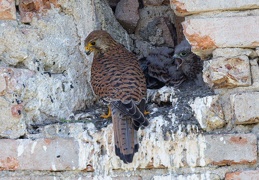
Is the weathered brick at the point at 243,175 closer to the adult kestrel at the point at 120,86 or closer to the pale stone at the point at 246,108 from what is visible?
the pale stone at the point at 246,108

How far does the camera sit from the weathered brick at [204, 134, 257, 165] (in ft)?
8.70

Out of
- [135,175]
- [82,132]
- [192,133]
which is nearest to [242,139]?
[192,133]

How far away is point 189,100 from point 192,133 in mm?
201

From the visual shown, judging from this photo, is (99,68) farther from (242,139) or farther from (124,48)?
(242,139)

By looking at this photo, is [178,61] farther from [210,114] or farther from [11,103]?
[11,103]

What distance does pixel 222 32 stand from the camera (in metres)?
2.69

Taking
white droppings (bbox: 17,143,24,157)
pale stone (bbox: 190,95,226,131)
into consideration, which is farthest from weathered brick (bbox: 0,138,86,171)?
pale stone (bbox: 190,95,226,131)

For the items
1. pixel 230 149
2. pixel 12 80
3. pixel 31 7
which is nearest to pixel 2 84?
pixel 12 80

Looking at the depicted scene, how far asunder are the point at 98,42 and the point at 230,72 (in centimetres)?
90

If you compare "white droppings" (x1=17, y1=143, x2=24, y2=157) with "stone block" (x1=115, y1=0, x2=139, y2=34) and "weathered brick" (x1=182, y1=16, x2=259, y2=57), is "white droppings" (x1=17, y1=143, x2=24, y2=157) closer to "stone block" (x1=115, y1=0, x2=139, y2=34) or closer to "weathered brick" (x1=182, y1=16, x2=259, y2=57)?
"weathered brick" (x1=182, y1=16, x2=259, y2=57)

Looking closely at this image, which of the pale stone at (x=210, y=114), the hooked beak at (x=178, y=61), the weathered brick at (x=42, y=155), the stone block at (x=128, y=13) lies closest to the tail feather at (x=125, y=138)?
the weathered brick at (x=42, y=155)

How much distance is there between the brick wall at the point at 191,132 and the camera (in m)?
2.68

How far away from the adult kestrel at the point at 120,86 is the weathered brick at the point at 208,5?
48 cm

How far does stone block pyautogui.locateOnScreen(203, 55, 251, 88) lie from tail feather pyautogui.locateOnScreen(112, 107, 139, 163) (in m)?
0.39
